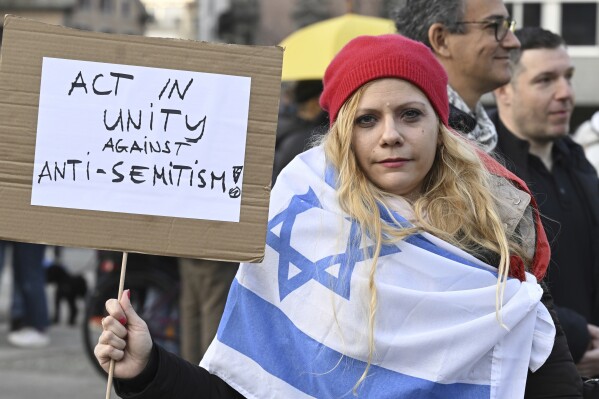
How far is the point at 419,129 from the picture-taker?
2.75 m

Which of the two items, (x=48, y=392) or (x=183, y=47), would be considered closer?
(x=183, y=47)

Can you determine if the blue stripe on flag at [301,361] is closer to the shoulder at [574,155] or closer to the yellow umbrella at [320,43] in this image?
the shoulder at [574,155]

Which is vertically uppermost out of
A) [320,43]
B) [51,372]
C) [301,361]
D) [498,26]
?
[320,43]

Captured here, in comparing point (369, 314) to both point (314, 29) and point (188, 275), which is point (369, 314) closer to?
point (188, 275)

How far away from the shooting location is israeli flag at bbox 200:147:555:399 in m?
2.61

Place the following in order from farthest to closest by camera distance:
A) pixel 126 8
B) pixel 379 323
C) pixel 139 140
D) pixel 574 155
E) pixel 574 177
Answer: pixel 126 8
pixel 574 155
pixel 574 177
pixel 139 140
pixel 379 323

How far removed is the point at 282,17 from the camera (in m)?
40.4

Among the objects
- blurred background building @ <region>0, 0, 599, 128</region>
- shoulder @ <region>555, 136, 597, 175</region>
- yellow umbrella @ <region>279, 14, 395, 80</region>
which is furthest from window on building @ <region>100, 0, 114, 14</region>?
shoulder @ <region>555, 136, 597, 175</region>

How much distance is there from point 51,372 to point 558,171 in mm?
4718

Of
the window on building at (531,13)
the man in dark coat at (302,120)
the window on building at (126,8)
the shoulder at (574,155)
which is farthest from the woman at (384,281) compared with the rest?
the window on building at (126,8)

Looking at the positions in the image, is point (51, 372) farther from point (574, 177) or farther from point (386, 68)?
point (386, 68)

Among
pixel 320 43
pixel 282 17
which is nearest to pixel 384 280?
pixel 320 43

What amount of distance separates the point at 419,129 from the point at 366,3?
30655mm

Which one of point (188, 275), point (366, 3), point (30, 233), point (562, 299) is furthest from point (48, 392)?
point (366, 3)
